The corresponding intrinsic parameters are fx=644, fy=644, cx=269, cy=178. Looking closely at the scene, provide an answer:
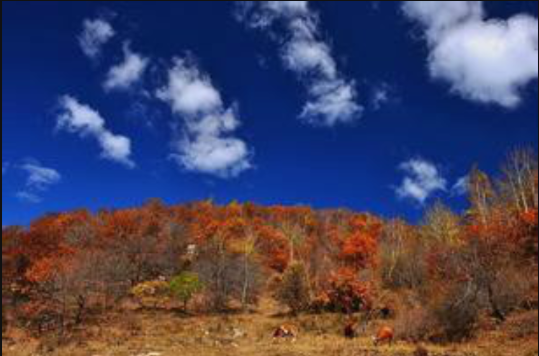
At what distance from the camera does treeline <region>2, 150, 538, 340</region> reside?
4134 centimetres

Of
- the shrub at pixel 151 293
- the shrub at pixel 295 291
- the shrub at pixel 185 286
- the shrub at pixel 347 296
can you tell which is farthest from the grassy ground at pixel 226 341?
the shrub at pixel 151 293

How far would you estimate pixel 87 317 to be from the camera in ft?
162

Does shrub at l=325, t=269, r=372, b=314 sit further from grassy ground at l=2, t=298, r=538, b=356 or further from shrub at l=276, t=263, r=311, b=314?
grassy ground at l=2, t=298, r=538, b=356

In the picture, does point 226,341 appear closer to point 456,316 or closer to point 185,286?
point 456,316

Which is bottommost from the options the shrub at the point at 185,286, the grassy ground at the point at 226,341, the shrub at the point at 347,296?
the grassy ground at the point at 226,341

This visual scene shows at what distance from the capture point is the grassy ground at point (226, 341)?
31.6 meters

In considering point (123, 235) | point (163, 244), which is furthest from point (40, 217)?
point (163, 244)

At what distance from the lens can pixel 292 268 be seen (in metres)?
52.9

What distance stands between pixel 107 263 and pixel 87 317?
18.2ft

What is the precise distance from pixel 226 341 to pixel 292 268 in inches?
638

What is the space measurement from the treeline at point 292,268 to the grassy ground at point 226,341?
8.92 feet

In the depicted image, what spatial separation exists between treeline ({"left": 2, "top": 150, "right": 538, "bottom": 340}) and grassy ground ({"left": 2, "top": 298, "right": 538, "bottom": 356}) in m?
2.72

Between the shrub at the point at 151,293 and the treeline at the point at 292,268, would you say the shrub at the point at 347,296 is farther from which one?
the shrub at the point at 151,293

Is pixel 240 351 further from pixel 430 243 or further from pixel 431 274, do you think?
pixel 430 243
